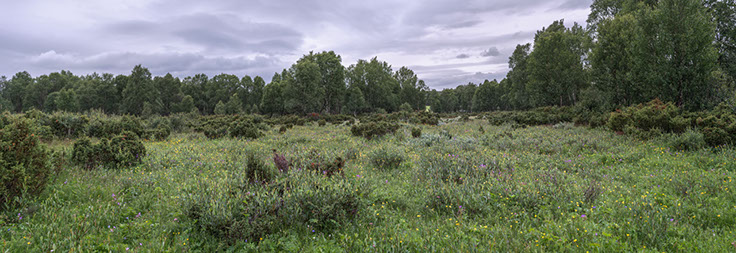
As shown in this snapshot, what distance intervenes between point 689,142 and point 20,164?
1662cm

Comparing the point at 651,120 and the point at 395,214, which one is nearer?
the point at 395,214

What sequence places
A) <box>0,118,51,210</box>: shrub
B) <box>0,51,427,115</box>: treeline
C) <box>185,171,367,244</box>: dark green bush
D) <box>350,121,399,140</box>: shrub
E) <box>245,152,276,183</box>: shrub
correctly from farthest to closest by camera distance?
<box>0,51,427,115</box>: treeline → <box>350,121,399,140</box>: shrub → <box>245,152,276,183</box>: shrub → <box>0,118,51,210</box>: shrub → <box>185,171,367,244</box>: dark green bush

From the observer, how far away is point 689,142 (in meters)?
9.69

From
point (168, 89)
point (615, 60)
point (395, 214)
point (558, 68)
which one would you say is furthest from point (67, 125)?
point (168, 89)

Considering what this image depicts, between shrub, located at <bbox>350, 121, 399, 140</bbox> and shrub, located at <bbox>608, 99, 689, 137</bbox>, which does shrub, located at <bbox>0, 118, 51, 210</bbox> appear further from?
shrub, located at <bbox>608, 99, 689, 137</bbox>

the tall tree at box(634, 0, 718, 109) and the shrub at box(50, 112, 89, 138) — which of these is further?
the tall tree at box(634, 0, 718, 109)

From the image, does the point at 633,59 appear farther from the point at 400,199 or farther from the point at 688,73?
the point at 400,199

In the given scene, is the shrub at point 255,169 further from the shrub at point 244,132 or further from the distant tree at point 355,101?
the distant tree at point 355,101

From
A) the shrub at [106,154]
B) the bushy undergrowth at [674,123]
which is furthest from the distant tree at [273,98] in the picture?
the bushy undergrowth at [674,123]

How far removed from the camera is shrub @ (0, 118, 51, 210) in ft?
14.7

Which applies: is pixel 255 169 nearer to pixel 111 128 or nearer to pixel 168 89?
pixel 111 128

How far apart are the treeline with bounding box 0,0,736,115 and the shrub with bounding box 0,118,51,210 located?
81.1ft

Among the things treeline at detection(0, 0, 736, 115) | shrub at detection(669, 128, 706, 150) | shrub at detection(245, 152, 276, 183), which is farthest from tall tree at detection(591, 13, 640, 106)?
shrub at detection(245, 152, 276, 183)

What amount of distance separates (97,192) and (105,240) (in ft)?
8.18
